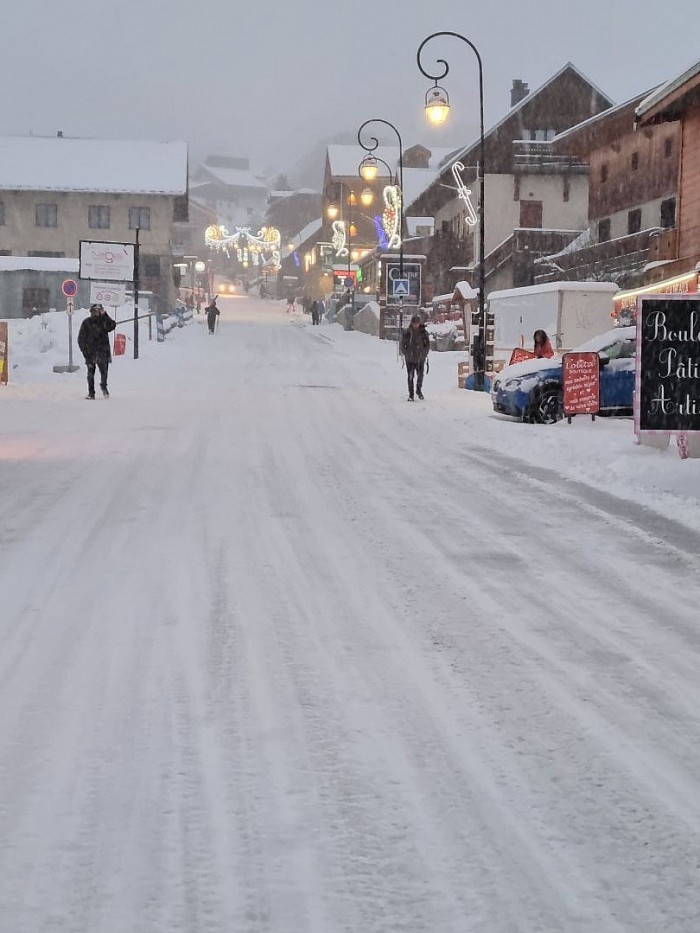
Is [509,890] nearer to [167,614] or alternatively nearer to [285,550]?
[167,614]

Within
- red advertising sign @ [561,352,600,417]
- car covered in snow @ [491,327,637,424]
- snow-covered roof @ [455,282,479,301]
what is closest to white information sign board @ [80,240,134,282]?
snow-covered roof @ [455,282,479,301]

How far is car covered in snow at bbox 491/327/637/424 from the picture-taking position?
15.2 meters

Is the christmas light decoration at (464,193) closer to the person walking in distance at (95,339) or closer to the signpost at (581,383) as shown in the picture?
the person walking in distance at (95,339)

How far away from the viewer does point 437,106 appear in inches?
892

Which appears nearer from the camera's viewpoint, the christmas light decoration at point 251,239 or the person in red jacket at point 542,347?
the person in red jacket at point 542,347

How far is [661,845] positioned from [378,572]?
336cm

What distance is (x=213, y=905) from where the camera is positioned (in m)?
2.60

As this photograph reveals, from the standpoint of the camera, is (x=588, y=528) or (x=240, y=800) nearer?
(x=240, y=800)

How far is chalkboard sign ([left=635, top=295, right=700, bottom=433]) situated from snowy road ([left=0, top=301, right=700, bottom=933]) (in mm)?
1601

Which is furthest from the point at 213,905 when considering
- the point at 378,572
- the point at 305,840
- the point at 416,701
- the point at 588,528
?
the point at 588,528

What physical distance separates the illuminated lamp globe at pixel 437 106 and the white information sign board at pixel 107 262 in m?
11.2

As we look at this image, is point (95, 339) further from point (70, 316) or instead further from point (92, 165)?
point (92, 165)

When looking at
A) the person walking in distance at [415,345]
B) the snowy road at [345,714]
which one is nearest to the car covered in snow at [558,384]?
the person walking in distance at [415,345]

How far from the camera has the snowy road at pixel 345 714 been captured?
2.68 meters
